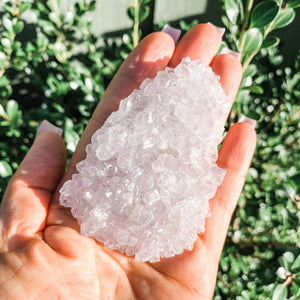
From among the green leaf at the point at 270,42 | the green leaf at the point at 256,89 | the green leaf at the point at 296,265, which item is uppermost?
the green leaf at the point at 270,42

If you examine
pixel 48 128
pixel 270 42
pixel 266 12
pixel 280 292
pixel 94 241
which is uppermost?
pixel 266 12

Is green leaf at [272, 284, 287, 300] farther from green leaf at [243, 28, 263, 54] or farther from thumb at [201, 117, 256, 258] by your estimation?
green leaf at [243, 28, 263, 54]

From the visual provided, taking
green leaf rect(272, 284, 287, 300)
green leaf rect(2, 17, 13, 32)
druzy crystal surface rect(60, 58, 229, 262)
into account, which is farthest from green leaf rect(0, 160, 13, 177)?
green leaf rect(272, 284, 287, 300)

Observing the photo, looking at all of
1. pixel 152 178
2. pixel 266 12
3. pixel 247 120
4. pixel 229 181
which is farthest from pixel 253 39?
pixel 152 178

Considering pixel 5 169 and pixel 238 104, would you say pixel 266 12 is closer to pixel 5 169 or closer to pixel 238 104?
pixel 238 104

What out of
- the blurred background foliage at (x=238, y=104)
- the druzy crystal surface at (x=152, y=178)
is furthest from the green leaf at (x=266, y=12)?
the druzy crystal surface at (x=152, y=178)

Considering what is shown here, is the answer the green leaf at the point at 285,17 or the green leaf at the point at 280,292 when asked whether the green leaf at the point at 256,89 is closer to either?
the green leaf at the point at 285,17

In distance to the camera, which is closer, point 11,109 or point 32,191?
point 32,191
